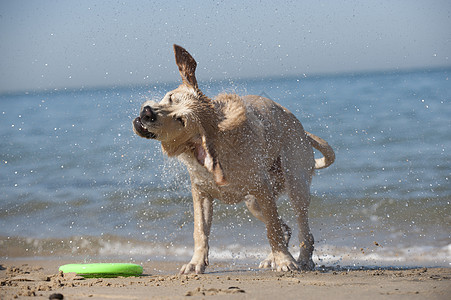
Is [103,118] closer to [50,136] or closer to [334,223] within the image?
[50,136]

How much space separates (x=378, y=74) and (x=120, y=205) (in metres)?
34.2

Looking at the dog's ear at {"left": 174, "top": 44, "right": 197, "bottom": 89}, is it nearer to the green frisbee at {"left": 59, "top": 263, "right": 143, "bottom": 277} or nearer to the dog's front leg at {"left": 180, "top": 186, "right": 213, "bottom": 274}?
the dog's front leg at {"left": 180, "top": 186, "right": 213, "bottom": 274}

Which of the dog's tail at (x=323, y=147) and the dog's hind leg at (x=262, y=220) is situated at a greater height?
the dog's tail at (x=323, y=147)

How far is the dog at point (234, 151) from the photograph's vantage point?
4.58 m

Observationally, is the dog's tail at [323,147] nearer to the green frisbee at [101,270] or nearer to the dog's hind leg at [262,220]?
the dog's hind leg at [262,220]

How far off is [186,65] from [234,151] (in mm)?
834

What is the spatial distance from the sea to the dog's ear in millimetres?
308

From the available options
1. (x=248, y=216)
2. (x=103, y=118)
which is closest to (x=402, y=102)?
(x=103, y=118)

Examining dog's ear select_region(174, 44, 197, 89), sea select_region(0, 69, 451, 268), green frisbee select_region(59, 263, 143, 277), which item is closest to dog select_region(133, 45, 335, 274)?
dog's ear select_region(174, 44, 197, 89)

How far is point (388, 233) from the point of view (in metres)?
7.24

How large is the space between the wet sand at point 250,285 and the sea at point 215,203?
3.17 ft

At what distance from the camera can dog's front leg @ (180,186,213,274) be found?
17.5ft

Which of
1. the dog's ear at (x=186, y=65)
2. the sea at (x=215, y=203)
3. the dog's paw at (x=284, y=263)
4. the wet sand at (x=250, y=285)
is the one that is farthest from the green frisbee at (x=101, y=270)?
the dog's ear at (x=186, y=65)

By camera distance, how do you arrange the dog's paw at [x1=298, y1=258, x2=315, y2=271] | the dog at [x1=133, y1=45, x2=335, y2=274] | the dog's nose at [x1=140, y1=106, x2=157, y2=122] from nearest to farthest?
the dog's nose at [x1=140, y1=106, x2=157, y2=122] → the dog at [x1=133, y1=45, x2=335, y2=274] → the dog's paw at [x1=298, y1=258, x2=315, y2=271]
